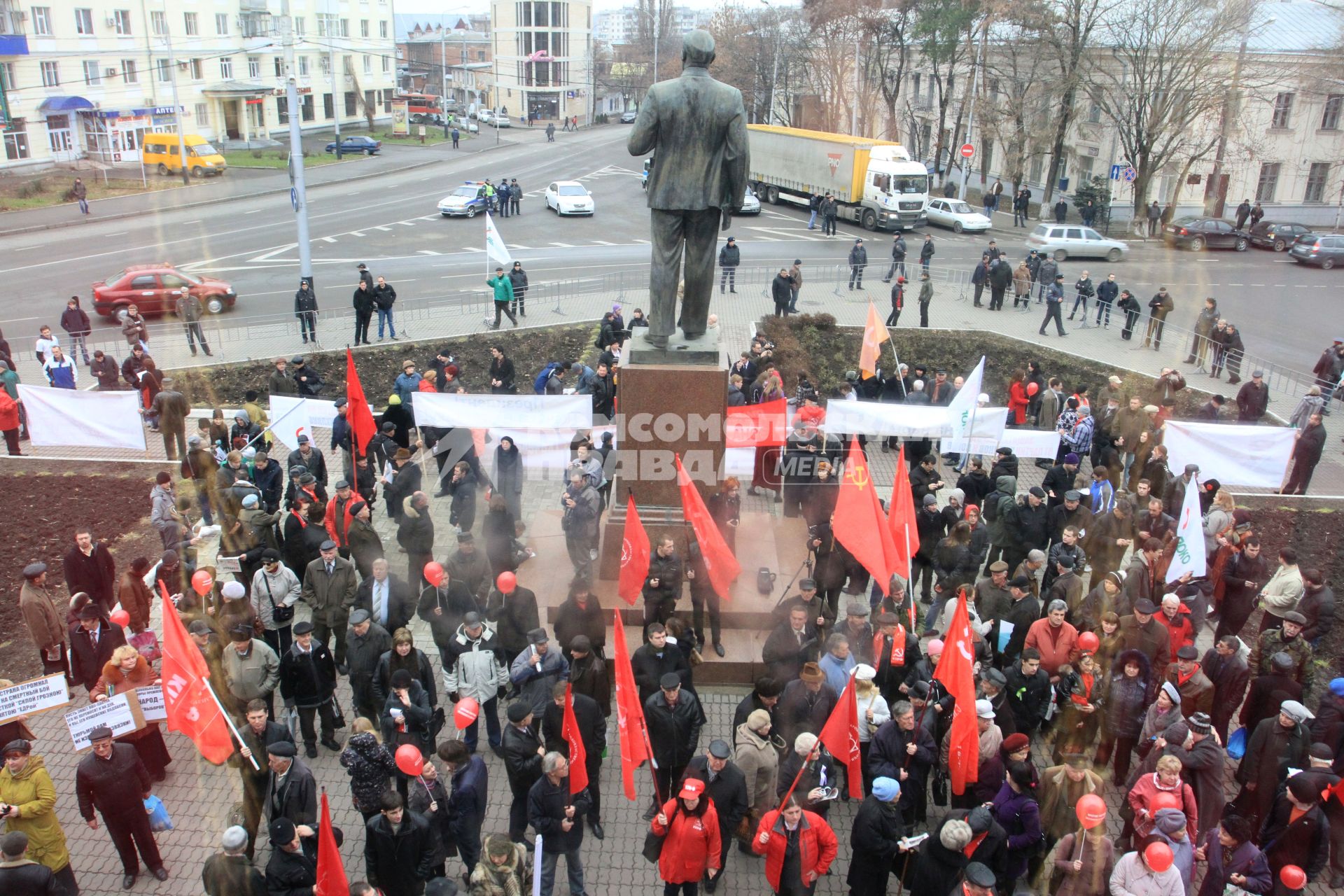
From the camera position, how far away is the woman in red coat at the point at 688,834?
661 centimetres

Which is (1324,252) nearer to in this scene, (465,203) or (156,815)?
(465,203)

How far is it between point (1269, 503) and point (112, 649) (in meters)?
15.1

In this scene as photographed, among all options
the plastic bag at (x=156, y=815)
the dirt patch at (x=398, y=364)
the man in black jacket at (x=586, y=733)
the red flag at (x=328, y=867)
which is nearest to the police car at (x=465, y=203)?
the dirt patch at (x=398, y=364)

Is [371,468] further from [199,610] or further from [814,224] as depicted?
[814,224]

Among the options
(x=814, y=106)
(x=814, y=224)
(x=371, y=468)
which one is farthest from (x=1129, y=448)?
(x=814, y=106)

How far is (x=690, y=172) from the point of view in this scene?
34.4ft

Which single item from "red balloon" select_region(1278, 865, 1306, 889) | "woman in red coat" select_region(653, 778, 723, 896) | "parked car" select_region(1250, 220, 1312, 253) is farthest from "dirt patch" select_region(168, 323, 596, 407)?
"parked car" select_region(1250, 220, 1312, 253)

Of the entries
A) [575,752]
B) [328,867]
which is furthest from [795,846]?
[328,867]

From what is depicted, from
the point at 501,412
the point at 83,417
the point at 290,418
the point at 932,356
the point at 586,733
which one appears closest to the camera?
the point at 586,733

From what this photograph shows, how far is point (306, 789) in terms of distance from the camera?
6.98 metres

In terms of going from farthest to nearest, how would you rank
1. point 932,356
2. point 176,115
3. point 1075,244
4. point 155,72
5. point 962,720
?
point 155,72 < point 176,115 < point 1075,244 < point 932,356 < point 962,720

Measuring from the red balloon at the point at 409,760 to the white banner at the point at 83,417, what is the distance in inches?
382

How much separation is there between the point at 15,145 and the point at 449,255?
92.3 feet

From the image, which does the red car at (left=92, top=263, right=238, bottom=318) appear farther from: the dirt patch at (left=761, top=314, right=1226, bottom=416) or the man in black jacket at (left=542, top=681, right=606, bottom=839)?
the man in black jacket at (left=542, top=681, right=606, bottom=839)
